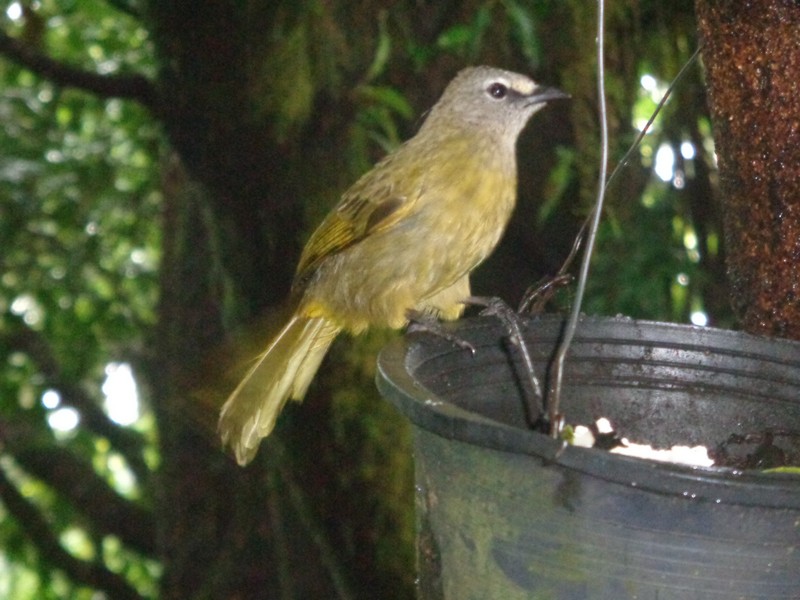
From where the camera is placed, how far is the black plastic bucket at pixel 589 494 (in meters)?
1.42

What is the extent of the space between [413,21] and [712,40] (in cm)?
189

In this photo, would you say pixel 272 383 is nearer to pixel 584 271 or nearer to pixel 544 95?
pixel 544 95

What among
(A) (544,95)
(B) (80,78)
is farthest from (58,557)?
(A) (544,95)

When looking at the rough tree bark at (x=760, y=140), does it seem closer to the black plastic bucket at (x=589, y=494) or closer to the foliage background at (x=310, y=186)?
the black plastic bucket at (x=589, y=494)

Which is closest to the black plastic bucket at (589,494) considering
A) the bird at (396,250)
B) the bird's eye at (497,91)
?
the bird at (396,250)

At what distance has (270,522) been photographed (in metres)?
5.27

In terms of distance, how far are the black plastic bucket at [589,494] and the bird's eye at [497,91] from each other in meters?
1.49

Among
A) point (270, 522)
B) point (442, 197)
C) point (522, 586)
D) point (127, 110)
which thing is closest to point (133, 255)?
point (127, 110)

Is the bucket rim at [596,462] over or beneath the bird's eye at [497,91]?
over

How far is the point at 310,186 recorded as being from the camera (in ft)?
13.3

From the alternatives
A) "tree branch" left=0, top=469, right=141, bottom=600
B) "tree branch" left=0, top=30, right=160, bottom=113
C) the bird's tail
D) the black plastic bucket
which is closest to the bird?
the bird's tail

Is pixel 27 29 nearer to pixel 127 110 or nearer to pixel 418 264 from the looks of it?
pixel 127 110

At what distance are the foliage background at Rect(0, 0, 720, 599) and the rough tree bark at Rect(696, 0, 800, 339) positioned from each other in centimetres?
128

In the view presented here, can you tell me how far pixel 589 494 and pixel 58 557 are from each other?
202 inches
